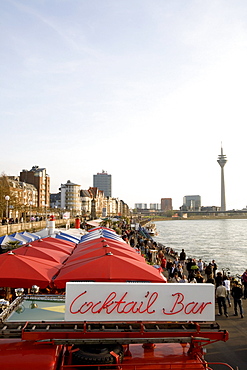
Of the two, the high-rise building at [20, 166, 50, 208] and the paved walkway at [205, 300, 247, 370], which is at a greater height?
the high-rise building at [20, 166, 50, 208]

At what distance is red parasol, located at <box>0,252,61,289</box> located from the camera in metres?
10.4

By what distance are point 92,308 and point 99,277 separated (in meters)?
5.11

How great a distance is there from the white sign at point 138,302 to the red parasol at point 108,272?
4977mm

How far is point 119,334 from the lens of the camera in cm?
511

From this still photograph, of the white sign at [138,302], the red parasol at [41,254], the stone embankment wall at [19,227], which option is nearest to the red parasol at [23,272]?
the red parasol at [41,254]

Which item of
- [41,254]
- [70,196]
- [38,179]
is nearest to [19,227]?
[41,254]

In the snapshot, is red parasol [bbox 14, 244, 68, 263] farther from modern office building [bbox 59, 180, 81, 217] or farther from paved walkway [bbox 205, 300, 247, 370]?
modern office building [bbox 59, 180, 81, 217]

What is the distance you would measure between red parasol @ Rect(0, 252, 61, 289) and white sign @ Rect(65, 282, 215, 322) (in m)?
5.69

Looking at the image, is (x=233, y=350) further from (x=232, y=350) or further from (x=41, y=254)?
(x=41, y=254)

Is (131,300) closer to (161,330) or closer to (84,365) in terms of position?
(161,330)

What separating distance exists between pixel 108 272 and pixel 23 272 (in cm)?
266

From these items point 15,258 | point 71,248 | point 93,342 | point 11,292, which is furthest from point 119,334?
point 71,248

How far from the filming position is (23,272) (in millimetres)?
10711

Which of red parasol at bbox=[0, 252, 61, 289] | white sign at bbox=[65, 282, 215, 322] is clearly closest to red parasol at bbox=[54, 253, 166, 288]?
red parasol at bbox=[0, 252, 61, 289]
